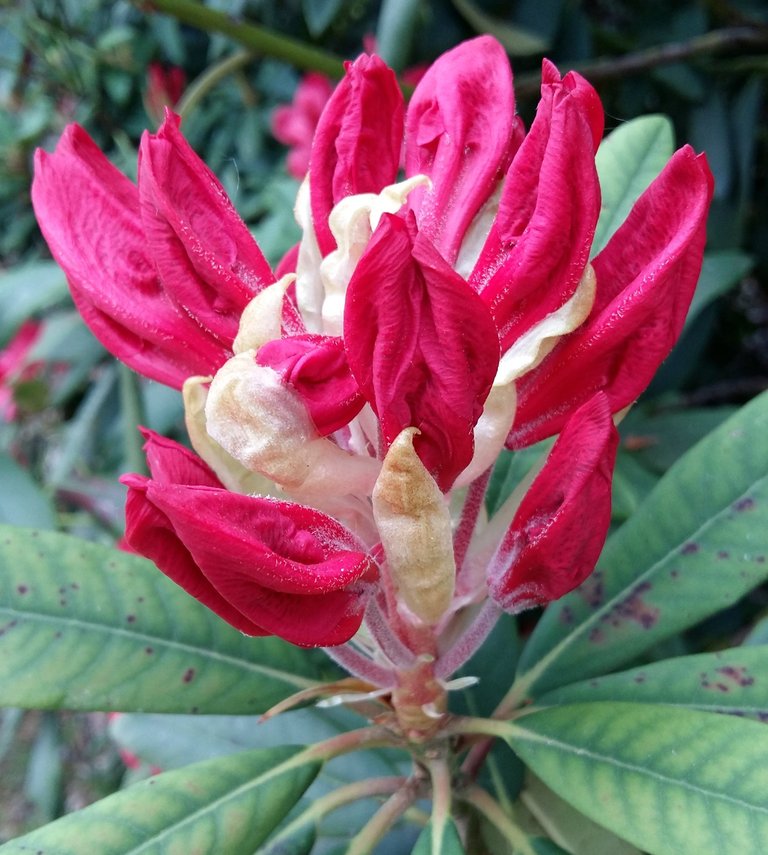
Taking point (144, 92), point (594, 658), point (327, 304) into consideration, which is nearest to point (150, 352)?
point (327, 304)

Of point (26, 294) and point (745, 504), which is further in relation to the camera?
point (26, 294)

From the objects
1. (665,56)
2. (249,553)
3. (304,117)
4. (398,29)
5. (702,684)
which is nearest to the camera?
(249,553)

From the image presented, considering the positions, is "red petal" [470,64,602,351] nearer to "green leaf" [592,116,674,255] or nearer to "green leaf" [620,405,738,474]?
"green leaf" [592,116,674,255]

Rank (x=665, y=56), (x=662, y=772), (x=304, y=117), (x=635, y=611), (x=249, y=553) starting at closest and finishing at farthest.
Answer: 1. (x=249, y=553)
2. (x=662, y=772)
3. (x=635, y=611)
4. (x=665, y=56)
5. (x=304, y=117)

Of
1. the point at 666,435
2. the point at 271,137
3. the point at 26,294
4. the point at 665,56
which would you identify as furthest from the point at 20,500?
the point at 271,137

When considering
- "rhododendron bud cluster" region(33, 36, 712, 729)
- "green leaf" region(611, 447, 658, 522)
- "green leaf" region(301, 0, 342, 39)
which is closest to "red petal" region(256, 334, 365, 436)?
"rhododendron bud cluster" region(33, 36, 712, 729)

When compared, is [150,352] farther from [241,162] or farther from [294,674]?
[241,162]

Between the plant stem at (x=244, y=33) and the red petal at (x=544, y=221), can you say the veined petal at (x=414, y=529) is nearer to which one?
the red petal at (x=544, y=221)

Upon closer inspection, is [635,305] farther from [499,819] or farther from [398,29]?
[398,29]
